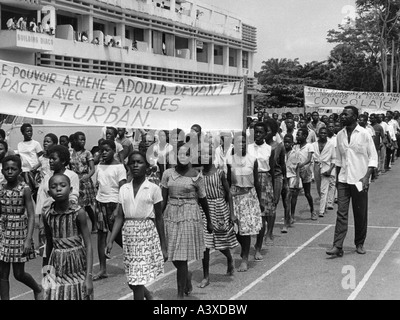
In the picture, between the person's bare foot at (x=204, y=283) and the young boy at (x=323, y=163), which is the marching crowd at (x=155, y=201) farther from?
the young boy at (x=323, y=163)

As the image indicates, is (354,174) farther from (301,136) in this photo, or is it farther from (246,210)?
(301,136)

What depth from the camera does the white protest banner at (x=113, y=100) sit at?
23.7 feet

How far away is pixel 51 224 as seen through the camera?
15.0 feet

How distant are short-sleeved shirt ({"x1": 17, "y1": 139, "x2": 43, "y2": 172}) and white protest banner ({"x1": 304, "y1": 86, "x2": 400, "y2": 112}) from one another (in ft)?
42.9

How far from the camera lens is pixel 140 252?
503 centimetres

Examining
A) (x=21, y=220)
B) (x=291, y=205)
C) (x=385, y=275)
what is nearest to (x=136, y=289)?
(x=21, y=220)

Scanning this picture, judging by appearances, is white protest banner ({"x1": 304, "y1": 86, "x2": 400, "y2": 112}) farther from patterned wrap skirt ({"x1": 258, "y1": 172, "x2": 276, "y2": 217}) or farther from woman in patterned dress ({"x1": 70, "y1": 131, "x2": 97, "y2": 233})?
woman in patterned dress ({"x1": 70, "y1": 131, "x2": 97, "y2": 233})

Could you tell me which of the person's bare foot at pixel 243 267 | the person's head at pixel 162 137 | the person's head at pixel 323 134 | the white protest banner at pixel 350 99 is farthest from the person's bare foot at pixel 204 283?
the white protest banner at pixel 350 99

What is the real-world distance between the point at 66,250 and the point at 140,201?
33.0 inches

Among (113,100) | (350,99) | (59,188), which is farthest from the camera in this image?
(350,99)

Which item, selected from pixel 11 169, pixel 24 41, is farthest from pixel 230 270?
pixel 24 41

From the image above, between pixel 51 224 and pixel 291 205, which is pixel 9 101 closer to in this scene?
pixel 51 224

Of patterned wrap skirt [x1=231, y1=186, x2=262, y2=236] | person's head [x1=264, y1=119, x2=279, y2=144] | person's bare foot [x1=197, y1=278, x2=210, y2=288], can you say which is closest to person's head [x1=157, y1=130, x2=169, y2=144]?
person's head [x1=264, y1=119, x2=279, y2=144]
